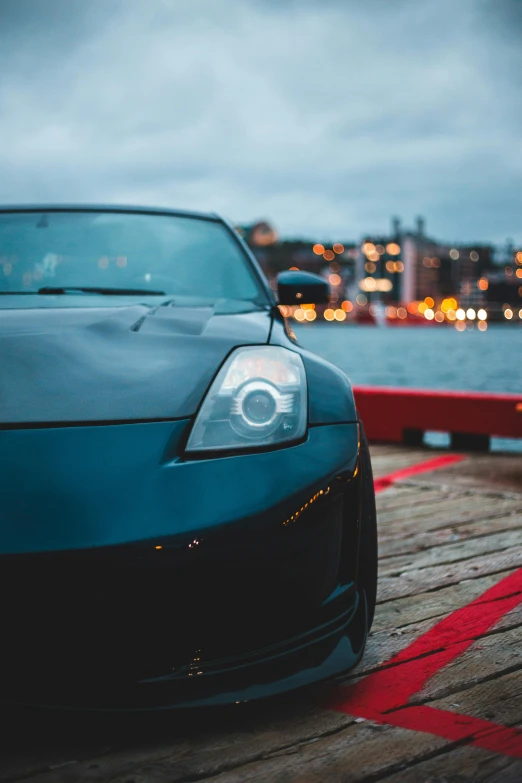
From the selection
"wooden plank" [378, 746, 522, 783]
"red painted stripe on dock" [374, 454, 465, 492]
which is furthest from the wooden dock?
"red painted stripe on dock" [374, 454, 465, 492]

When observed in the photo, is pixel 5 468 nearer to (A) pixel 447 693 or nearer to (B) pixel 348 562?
(B) pixel 348 562

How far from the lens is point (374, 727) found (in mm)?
1571

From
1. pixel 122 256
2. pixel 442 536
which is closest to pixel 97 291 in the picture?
pixel 122 256

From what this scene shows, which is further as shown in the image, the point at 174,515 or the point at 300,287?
the point at 300,287

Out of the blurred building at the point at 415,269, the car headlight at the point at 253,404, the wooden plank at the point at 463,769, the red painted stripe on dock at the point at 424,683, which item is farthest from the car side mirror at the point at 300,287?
the blurred building at the point at 415,269

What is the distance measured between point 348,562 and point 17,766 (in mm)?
751

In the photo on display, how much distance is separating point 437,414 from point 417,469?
1118 mm

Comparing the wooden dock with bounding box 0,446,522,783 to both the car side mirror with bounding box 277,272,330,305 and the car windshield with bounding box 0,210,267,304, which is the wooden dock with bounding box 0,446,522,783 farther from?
the car windshield with bounding box 0,210,267,304

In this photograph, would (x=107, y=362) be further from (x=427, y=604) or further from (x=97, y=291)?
(x=427, y=604)

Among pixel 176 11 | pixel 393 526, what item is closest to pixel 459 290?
pixel 176 11

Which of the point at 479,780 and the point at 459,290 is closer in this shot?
the point at 479,780

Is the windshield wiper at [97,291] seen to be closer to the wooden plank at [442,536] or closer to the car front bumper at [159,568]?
the car front bumper at [159,568]

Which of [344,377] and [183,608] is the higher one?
[344,377]

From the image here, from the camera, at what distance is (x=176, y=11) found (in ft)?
200
